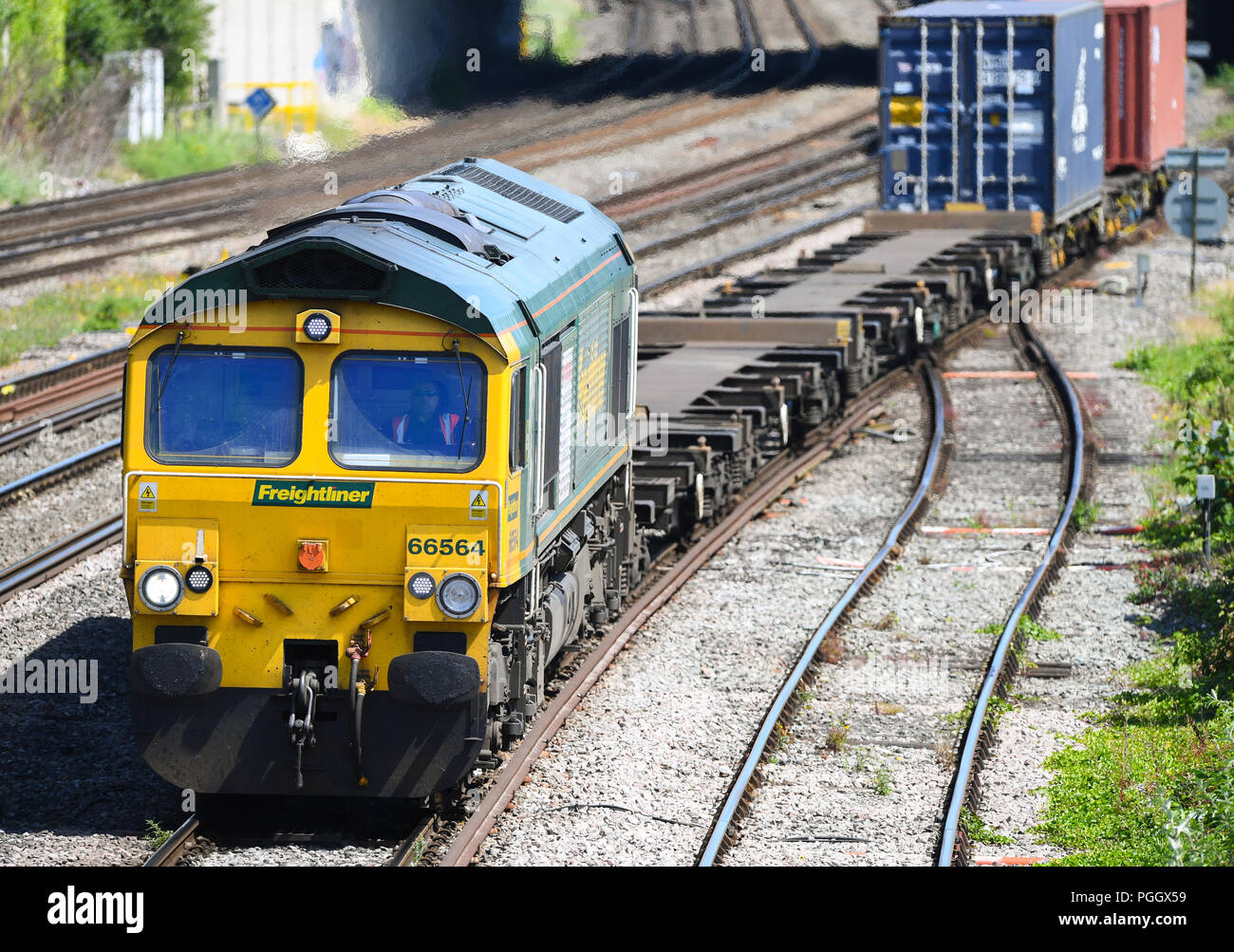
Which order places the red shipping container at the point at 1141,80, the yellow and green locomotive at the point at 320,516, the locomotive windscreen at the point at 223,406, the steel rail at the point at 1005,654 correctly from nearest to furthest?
the yellow and green locomotive at the point at 320,516 → the locomotive windscreen at the point at 223,406 → the steel rail at the point at 1005,654 → the red shipping container at the point at 1141,80

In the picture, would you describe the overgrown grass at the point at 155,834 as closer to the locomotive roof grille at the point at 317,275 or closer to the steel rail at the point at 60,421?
the locomotive roof grille at the point at 317,275

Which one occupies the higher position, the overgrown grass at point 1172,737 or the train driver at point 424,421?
the train driver at point 424,421

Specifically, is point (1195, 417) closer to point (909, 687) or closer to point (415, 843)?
point (909, 687)

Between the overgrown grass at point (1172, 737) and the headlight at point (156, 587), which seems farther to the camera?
the overgrown grass at point (1172, 737)

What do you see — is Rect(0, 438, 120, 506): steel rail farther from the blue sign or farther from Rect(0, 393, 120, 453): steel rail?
the blue sign

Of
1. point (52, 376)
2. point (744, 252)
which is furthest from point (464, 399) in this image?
point (744, 252)

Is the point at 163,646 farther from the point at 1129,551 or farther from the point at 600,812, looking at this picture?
the point at 1129,551

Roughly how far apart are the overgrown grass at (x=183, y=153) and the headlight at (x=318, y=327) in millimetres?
28347

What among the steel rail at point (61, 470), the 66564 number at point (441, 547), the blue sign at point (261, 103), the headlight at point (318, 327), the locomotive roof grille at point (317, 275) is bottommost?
the steel rail at point (61, 470)

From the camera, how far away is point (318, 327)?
9492 millimetres

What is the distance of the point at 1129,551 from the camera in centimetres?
1617

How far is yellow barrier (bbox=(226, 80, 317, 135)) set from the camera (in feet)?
88.2

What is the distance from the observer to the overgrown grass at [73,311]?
2334cm

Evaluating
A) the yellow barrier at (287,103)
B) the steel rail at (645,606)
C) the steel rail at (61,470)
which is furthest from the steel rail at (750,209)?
the steel rail at (61,470)
